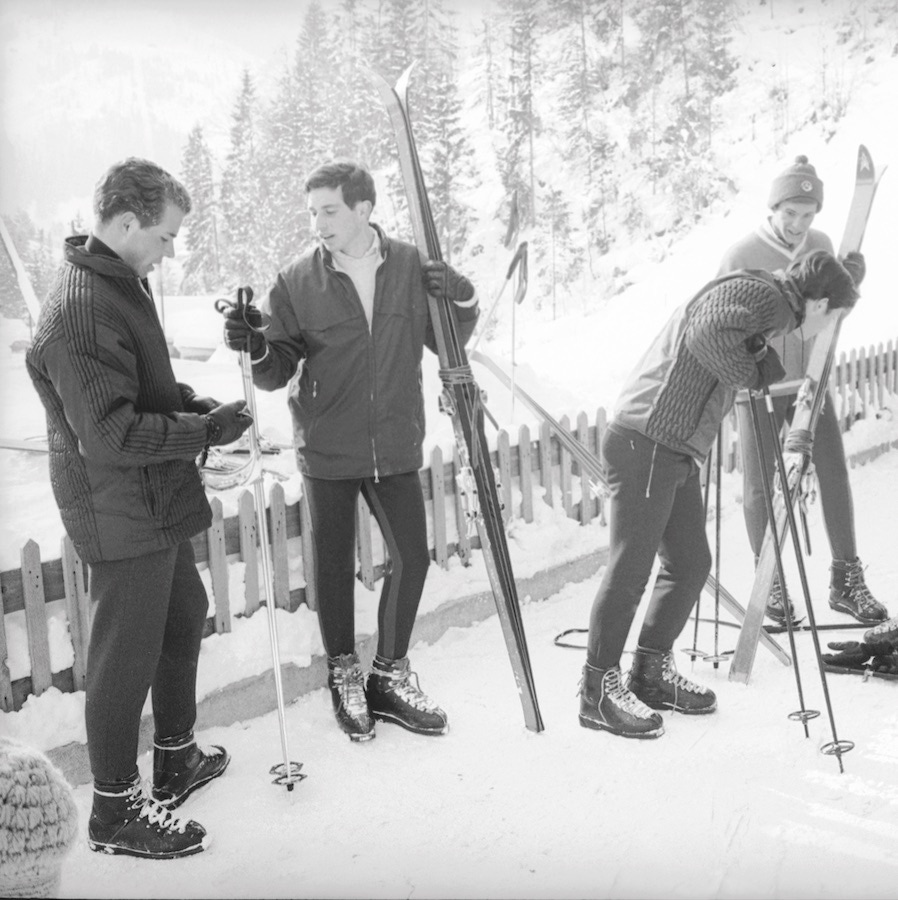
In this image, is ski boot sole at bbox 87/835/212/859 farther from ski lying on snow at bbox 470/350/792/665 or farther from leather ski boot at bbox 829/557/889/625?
leather ski boot at bbox 829/557/889/625

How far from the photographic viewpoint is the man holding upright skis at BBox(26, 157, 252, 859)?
5.19 feet

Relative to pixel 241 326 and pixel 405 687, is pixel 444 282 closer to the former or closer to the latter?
pixel 241 326

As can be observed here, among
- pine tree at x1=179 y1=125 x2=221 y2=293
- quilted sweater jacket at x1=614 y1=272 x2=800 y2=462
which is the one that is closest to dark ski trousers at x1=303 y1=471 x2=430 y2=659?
quilted sweater jacket at x1=614 y1=272 x2=800 y2=462

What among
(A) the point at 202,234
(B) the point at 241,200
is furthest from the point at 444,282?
(A) the point at 202,234

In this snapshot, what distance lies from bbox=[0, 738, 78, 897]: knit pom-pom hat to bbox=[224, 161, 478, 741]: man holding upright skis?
128cm

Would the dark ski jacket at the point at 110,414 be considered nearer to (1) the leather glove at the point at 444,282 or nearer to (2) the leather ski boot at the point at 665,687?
(1) the leather glove at the point at 444,282

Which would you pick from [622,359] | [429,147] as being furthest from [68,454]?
[429,147]

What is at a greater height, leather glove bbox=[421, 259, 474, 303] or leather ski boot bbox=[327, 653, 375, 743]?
leather glove bbox=[421, 259, 474, 303]

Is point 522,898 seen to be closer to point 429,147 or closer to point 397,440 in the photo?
point 397,440

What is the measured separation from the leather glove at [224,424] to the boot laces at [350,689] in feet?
2.56

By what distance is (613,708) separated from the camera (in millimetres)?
2221

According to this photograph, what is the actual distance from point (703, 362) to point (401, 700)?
1134 millimetres

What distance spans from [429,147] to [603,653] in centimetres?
999

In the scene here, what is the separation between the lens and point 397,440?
225 centimetres
